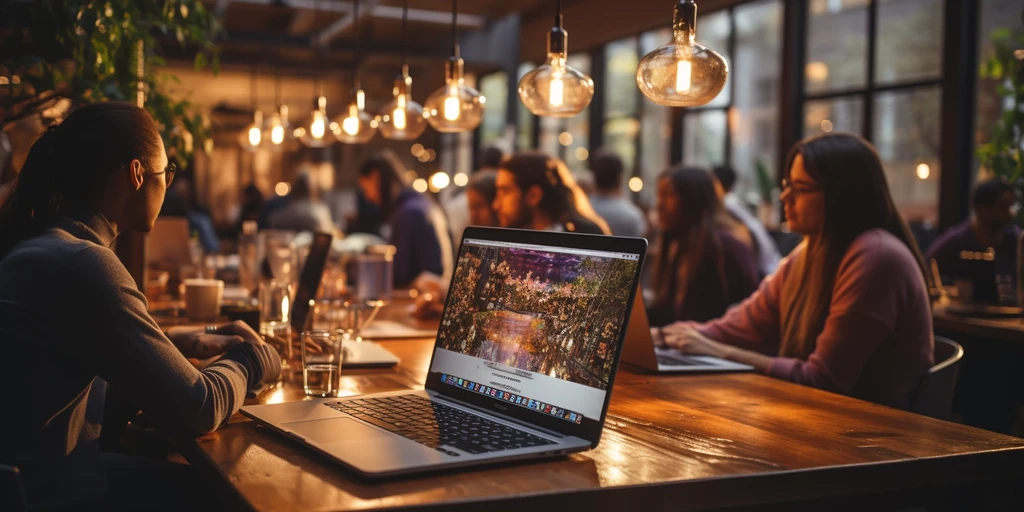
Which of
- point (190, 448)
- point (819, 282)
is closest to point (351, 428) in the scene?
point (190, 448)

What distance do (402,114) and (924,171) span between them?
14.1 ft

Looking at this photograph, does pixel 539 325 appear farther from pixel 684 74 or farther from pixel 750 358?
pixel 750 358

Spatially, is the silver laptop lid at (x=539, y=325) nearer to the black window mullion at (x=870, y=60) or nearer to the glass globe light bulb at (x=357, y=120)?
the glass globe light bulb at (x=357, y=120)

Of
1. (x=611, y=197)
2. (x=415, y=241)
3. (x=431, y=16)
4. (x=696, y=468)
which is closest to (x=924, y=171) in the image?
(x=611, y=197)

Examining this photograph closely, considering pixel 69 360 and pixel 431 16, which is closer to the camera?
pixel 69 360

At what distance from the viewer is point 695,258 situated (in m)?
4.20

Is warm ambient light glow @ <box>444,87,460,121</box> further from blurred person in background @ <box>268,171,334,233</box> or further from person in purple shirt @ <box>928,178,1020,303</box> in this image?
blurred person in background @ <box>268,171,334,233</box>

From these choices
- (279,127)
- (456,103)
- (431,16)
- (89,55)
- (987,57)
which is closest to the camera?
(89,55)

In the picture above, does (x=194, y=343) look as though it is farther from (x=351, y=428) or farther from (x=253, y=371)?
(x=351, y=428)

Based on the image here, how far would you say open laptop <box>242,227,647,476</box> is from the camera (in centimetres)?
133

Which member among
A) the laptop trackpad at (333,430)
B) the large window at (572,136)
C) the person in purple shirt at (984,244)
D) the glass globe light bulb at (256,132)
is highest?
the large window at (572,136)

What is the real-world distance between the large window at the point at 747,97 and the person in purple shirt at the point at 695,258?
132 inches

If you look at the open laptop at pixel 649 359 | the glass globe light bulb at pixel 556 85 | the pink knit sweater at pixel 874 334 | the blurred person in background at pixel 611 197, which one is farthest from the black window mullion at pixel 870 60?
the glass globe light bulb at pixel 556 85

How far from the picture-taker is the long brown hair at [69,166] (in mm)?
1583
